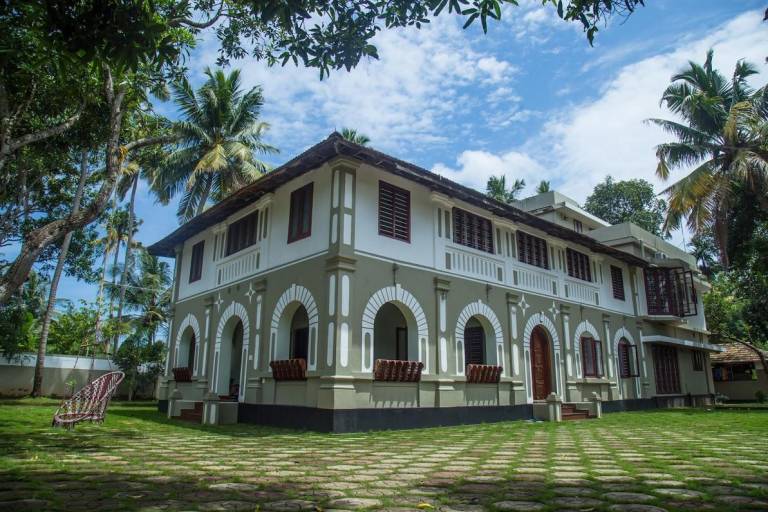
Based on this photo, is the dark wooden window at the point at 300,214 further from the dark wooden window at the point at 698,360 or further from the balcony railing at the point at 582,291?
the dark wooden window at the point at 698,360

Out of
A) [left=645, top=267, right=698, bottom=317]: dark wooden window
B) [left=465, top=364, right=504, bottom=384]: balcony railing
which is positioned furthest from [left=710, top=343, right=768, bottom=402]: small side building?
[left=465, top=364, right=504, bottom=384]: balcony railing

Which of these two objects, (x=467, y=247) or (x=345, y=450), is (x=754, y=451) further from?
(x=467, y=247)

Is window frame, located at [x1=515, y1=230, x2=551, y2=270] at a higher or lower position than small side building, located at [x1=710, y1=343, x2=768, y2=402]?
higher

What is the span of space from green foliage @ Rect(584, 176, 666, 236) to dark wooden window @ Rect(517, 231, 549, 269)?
22758 mm

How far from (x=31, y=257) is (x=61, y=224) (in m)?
0.72

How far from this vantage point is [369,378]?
1028 cm

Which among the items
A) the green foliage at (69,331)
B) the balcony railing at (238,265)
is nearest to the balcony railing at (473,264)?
the balcony railing at (238,265)

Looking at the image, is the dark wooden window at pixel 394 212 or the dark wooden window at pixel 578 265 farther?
the dark wooden window at pixel 578 265

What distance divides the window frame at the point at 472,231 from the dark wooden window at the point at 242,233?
16.9 feet

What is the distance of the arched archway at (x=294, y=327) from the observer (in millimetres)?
10656

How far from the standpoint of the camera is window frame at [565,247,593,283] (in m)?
17.0

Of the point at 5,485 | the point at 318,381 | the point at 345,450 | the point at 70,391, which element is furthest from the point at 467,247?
the point at 70,391

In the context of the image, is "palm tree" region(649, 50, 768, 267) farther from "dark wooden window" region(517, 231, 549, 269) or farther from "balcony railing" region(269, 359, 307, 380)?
"balcony railing" region(269, 359, 307, 380)

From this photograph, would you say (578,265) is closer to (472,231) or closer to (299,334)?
(472,231)
